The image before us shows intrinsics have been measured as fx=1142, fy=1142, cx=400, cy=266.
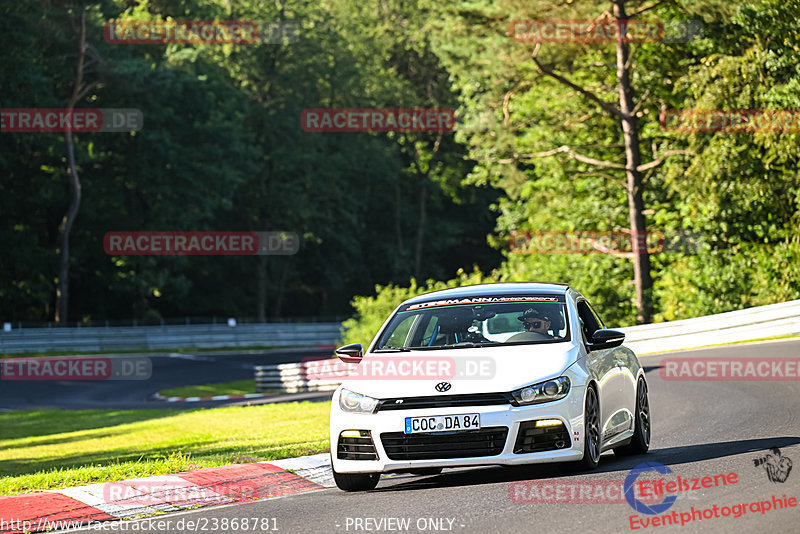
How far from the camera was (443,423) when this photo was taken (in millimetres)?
8562

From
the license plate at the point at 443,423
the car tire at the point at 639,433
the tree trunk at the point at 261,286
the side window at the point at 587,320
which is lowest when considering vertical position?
the tree trunk at the point at 261,286

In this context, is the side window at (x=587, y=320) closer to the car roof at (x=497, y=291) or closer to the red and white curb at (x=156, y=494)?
the car roof at (x=497, y=291)

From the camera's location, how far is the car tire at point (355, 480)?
9.18 metres

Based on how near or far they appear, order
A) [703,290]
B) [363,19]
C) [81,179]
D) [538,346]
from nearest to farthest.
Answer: [538,346] → [703,290] → [81,179] → [363,19]

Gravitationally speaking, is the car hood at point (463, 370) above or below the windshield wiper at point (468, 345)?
below

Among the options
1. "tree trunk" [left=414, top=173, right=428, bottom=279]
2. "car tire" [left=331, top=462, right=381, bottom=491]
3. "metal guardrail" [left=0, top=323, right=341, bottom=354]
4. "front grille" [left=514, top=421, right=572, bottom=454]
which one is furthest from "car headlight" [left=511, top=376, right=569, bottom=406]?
"tree trunk" [left=414, top=173, right=428, bottom=279]

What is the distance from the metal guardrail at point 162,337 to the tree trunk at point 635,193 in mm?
24390

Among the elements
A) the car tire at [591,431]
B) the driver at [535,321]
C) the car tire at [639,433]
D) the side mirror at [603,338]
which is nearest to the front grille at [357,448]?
the car tire at [591,431]

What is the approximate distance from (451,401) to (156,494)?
101 inches

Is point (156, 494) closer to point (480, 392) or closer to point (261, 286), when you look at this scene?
point (480, 392)

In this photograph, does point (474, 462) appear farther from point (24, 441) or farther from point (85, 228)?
point (85, 228)

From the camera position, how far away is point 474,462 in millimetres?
8508

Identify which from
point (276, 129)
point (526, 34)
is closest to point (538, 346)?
point (526, 34)

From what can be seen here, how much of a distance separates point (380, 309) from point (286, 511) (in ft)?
88.4
